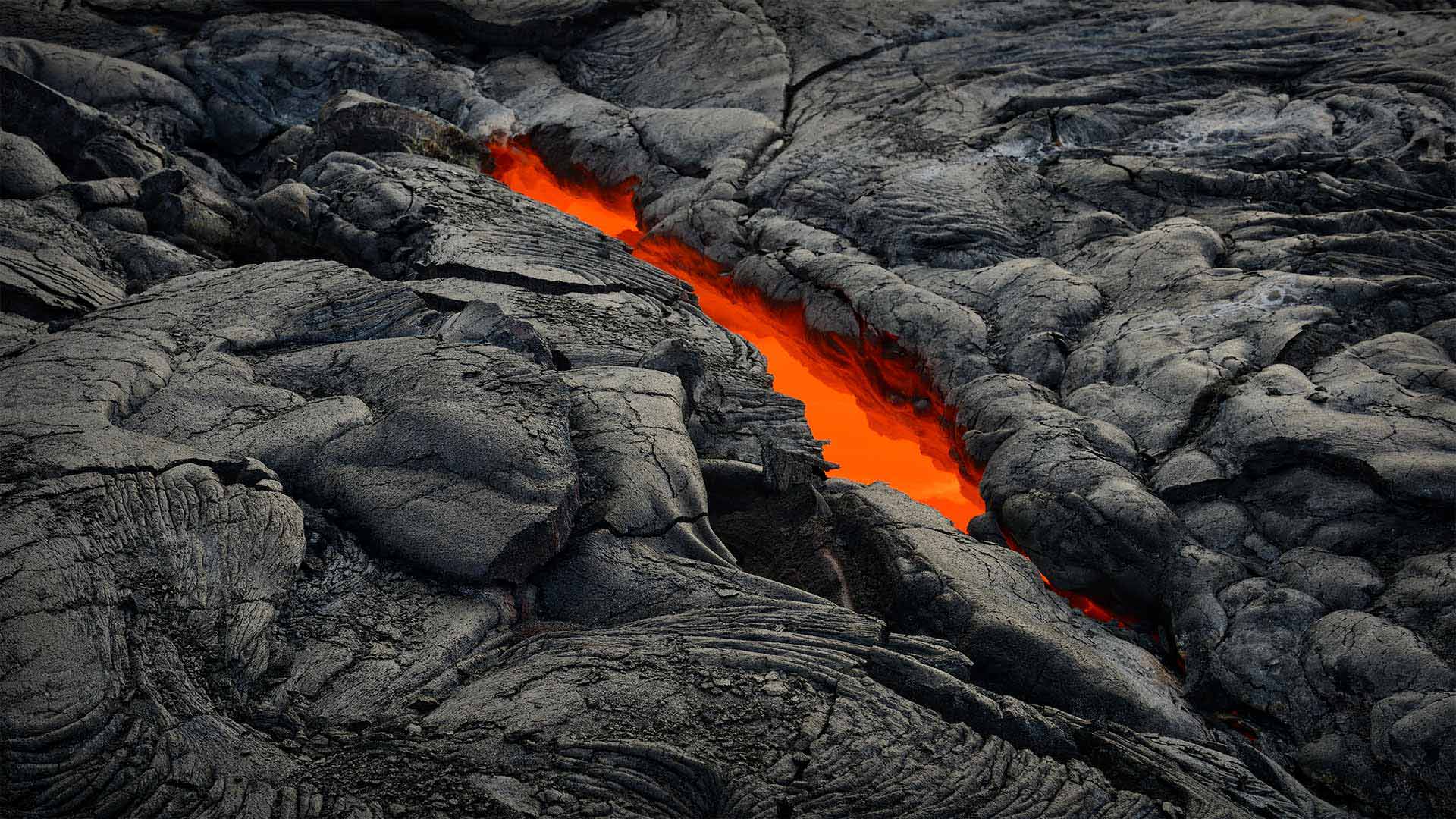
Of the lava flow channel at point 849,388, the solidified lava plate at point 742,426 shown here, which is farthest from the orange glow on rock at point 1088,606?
the lava flow channel at point 849,388

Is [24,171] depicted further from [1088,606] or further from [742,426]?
[1088,606]

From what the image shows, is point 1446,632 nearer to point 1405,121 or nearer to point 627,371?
point 627,371

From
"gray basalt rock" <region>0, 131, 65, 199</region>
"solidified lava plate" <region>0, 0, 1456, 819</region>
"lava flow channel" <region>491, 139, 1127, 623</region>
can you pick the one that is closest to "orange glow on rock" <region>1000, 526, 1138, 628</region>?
"solidified lava plate" <region>0, 0, 1456, 819</region>

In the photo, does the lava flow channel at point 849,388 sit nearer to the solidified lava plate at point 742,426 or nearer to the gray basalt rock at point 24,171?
the solidified lava plate at point 742,426

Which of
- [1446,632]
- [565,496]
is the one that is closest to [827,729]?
[565,496]

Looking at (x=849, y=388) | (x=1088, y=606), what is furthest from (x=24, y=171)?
(x=1088, y=606)

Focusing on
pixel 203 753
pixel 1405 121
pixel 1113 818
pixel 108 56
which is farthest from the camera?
pixel 108 56
